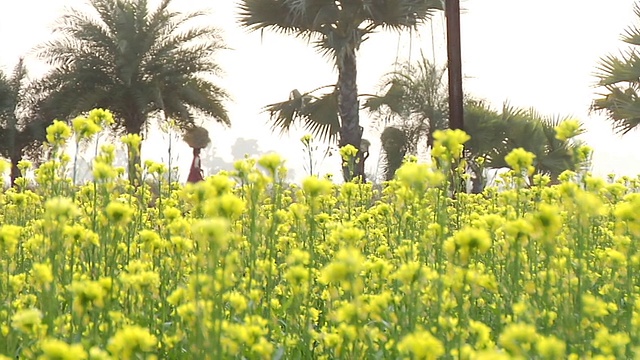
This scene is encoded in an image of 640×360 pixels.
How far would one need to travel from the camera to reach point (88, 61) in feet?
54.0

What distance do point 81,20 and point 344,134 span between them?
23.1ft

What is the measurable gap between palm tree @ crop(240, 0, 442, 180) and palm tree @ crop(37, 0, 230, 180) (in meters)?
2.48

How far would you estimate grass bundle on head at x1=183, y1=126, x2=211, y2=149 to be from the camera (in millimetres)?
18125

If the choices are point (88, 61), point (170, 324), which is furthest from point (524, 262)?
point (88, 61)

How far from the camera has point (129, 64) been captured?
A: 53.4 ft

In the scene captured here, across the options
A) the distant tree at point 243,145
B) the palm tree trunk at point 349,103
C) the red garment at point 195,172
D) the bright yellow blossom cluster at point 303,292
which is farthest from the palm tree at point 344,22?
the distant tree at point 243,145

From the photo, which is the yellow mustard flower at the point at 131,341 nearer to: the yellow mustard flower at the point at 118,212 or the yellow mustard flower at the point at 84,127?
the yellow mustard flower at the point at 118,212

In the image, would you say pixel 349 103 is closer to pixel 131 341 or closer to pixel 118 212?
pixel 118 212

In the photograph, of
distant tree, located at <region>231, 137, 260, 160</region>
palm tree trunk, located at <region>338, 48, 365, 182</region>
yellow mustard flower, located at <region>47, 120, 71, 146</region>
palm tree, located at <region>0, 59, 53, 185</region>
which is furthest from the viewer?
distant tree, located at <region>231, 137, 260, 160</region>

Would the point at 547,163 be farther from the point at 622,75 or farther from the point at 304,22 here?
the point at 304,22

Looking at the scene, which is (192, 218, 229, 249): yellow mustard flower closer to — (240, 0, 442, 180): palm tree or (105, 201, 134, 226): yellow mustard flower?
(105, 201, 134, 226): yellow mustard flower

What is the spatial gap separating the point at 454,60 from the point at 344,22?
540 cm

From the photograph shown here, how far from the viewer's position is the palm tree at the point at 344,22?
14156mm

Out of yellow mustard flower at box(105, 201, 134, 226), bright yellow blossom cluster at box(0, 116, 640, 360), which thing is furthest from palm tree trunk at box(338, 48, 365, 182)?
yellow mustard flower at box(105, 201, 134, 226)
